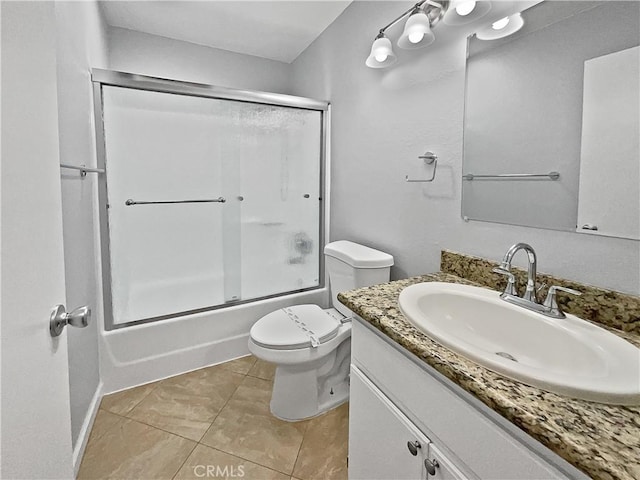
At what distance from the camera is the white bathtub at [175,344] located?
1926 millimetres

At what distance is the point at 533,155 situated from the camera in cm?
113

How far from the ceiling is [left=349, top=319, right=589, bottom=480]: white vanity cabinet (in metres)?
2.08

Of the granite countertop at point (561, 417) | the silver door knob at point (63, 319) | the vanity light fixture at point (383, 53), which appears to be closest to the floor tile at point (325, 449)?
the granite countertop at point (561, 417)

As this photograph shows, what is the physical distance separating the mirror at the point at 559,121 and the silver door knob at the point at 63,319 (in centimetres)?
132

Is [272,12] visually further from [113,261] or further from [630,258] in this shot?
[630,258]

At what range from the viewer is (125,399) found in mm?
1858

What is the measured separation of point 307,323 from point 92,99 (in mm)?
1673

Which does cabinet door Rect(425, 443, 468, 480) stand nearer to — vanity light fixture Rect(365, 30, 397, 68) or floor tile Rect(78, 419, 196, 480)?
floor tile Rect(78, 419, 196, 480)

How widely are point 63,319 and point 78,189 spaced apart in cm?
104

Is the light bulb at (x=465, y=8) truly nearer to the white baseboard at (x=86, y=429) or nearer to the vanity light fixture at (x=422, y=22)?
the vanity light fixture at (x=422, y=22)

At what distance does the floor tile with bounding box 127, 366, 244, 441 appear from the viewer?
1.66 m

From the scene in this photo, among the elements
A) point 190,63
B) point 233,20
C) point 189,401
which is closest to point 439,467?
point 189,401

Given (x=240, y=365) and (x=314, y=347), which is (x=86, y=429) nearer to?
(x=240, y=365)

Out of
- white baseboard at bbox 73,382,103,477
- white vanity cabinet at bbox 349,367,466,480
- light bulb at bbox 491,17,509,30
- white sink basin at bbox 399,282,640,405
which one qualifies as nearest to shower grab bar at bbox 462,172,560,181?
white sink basin at bbox 399,282,640,405
